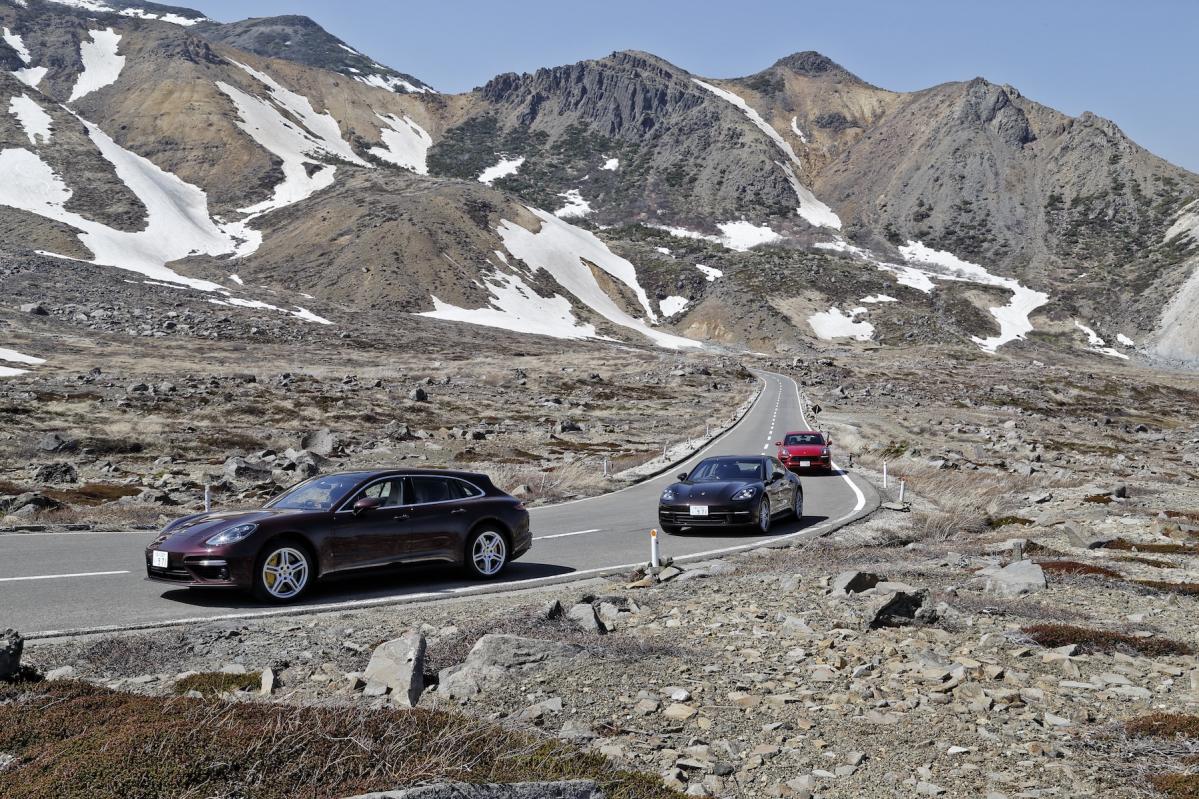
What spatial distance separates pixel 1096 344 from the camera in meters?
153

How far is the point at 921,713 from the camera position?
21.8ft

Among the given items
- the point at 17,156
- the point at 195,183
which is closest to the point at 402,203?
the point at 195,183

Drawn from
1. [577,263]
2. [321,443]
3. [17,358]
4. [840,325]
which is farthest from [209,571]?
[577,263]

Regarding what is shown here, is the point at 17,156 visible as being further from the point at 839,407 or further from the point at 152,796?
the point at 152,796

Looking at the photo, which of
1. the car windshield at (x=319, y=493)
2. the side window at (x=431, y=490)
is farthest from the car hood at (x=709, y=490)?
the car windshield at (x=319, y=493)

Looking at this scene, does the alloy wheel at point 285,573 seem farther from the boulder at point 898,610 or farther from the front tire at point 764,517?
the front tire at point 764,517

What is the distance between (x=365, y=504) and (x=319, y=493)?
0.75 metres

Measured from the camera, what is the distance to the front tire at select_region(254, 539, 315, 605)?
1022 cm

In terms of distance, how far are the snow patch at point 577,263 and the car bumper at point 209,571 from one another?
5327 inches

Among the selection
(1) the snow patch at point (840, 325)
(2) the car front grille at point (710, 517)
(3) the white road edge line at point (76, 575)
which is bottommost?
(2) the car front grille at point (710, 517)

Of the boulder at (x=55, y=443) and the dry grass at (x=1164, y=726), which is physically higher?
the boulder at (x=55, y=443)

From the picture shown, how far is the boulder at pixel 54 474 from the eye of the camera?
25.7 metres

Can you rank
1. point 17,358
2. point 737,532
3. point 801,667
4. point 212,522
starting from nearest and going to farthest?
point 801,667, point 212,522, point 737,532, point 17,358

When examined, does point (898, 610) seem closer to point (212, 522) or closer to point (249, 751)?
point (249, 751)
